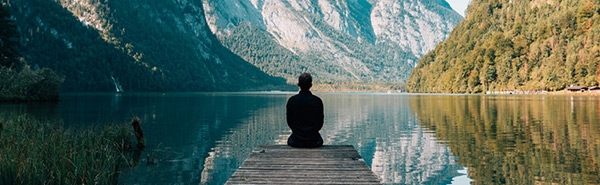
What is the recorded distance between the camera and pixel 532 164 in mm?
26359

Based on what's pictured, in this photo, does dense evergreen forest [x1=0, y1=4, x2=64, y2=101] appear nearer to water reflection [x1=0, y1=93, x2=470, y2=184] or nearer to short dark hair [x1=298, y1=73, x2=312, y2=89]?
water reflection [x1=0, y1=93, x2=470, y2=184]

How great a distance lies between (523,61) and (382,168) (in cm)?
18039

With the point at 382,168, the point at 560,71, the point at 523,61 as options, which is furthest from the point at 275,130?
the point at 523,61

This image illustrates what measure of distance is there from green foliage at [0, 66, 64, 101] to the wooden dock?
88.5 m

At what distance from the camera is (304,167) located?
14805 millimetres

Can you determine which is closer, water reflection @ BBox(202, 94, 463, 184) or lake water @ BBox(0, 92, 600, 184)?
lake water @ BBox(0, 92, 600, 184)

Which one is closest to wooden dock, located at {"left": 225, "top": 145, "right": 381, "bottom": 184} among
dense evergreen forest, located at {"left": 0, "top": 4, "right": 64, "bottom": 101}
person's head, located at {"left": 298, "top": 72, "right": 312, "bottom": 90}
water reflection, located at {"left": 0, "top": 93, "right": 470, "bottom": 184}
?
person's head, located at {"left": 298, "top": 72, "right": 312, "bottom": 90}

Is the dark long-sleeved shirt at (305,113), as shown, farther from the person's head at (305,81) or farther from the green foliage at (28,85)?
the green foliage at (28,85)

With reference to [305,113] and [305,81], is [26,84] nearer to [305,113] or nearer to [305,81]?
[305,113]

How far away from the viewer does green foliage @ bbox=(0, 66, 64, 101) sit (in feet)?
303

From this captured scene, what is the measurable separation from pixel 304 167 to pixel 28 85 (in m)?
Result: 95.9

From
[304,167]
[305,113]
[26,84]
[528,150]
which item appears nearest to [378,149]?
Answer: [528,150]

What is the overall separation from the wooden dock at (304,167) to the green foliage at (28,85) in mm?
88476

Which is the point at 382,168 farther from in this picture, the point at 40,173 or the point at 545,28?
the point at 545,28
